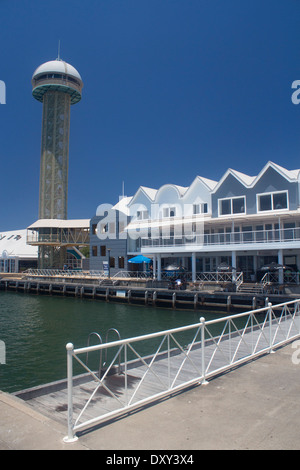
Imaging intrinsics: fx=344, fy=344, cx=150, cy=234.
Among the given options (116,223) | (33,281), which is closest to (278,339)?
(116,223)

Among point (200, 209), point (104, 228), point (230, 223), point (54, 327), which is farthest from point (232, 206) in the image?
point (54, 327)

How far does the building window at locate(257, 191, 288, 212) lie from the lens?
30.5m

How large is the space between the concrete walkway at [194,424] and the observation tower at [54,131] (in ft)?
224

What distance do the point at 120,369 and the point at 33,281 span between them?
4046cm

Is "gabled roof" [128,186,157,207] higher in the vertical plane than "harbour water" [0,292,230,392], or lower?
higher

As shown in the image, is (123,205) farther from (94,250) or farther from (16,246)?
(16,246)

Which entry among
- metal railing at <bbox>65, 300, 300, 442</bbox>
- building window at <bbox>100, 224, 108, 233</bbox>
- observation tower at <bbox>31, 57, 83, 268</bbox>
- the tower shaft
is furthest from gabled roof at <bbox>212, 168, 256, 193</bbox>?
the tower shaft

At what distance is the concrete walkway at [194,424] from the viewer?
4.86 m

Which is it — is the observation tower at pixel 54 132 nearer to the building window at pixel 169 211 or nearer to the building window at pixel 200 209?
the building window at pixel 169 211

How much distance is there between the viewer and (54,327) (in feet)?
73.4

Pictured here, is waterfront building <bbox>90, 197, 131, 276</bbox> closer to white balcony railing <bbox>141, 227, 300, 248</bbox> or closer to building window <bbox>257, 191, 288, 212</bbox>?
white balcony railing <bbox>141, 227, 300, 248</bbox>

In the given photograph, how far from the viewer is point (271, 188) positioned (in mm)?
31312

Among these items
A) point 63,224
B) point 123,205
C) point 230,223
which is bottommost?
point 230,223

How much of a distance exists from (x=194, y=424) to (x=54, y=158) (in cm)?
7271
